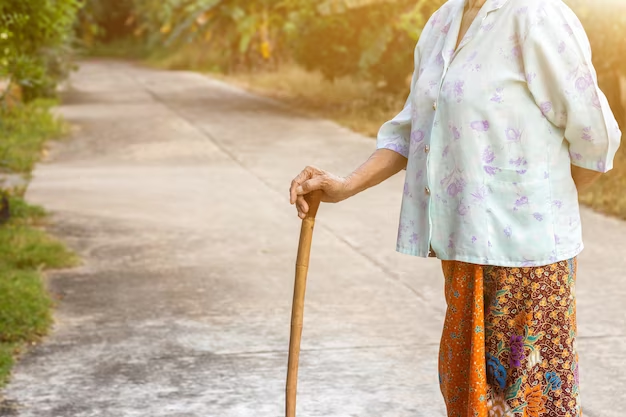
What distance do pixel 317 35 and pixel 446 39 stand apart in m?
14.0

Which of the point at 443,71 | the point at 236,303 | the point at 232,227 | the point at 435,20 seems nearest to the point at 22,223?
the point at 232,227

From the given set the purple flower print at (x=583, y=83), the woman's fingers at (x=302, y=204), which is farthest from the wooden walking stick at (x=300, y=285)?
the purple flower print at (x=583, y=83)

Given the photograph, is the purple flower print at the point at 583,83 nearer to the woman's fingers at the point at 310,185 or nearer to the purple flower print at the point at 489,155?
the purple flower print at the point at 489,155

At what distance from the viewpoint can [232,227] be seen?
8398 mm

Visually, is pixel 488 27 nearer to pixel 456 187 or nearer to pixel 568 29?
pixel 568 29

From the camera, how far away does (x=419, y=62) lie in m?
3.18

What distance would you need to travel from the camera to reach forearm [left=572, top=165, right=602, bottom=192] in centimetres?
298

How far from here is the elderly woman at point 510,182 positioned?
288cm

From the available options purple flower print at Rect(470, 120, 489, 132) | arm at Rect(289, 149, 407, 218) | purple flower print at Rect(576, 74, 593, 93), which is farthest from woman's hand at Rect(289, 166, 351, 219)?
purple flower print at Rect(576, 74, 593, 93)

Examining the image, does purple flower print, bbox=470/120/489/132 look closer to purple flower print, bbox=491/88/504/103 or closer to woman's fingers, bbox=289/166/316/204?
purple flower print, bbox=491/88/504/103

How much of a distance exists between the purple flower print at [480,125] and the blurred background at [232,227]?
190 centimetres

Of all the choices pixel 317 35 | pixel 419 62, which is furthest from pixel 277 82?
pixel 419 62

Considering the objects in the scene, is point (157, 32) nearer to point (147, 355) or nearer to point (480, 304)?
point (147, 355)

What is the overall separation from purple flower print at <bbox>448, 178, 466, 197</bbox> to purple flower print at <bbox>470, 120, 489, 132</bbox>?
14 cm
